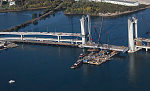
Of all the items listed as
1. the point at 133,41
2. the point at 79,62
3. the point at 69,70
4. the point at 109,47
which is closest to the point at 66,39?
the point at 109,47

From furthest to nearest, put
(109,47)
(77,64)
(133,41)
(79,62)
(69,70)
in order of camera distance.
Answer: (109,47)
(133,41)
(79,62)
(77,64)
(69,70)

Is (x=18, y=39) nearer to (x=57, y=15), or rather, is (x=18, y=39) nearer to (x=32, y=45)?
(x=32, y=45)

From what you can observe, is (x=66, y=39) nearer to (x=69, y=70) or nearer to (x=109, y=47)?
(x=109, y=47)

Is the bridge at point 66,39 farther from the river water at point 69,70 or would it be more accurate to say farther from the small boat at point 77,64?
the small boat at point 77,64

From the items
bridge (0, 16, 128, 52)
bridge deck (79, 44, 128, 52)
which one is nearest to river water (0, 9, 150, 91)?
bridge deck (79, 44, 128, 52)

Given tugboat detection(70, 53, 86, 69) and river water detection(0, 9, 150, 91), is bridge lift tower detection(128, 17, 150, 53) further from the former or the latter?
tugboat detection(70, 53, 86, 69)

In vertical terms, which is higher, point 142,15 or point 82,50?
point 142,15

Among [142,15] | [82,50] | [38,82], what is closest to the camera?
[38,82]

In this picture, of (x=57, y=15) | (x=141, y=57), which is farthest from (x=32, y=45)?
(x=57, y=15)
